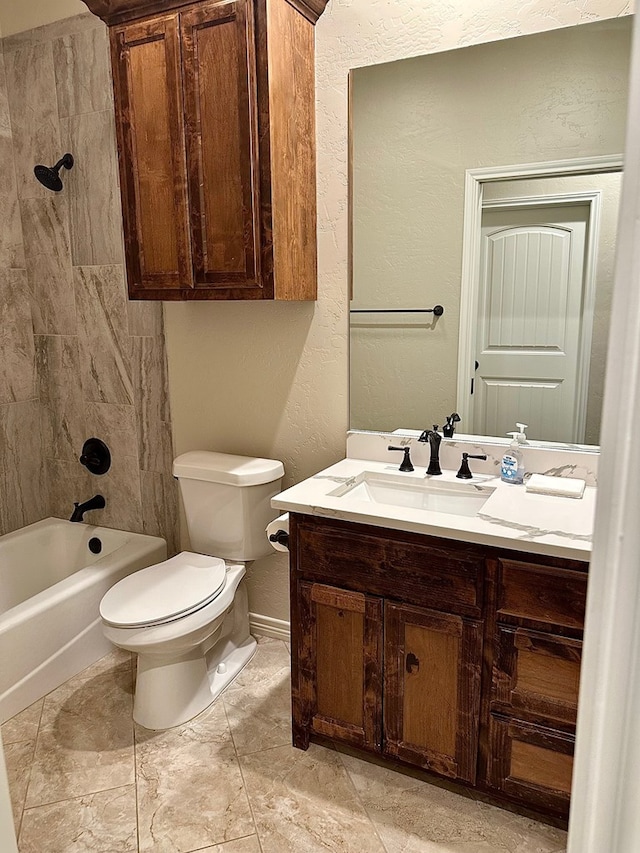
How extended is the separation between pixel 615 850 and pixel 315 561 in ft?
4.96

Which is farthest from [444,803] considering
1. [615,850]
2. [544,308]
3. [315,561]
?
[615,850]

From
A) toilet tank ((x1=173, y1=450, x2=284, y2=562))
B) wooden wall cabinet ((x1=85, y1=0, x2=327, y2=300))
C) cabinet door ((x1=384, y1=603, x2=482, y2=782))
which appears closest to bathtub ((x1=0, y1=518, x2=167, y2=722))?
toilet tank ((x1=173, y1=450, x2=284, y2=562))

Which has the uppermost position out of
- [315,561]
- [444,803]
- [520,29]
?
[520,29]

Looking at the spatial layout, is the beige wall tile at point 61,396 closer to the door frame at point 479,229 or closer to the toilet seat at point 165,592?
the toilet seat at point 165,592

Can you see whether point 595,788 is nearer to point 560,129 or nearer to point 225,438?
point 560,129

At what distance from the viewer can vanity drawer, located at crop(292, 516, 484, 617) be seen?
5.67ft

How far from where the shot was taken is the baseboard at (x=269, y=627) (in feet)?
9.03

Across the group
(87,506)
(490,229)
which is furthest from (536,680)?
(87,506)

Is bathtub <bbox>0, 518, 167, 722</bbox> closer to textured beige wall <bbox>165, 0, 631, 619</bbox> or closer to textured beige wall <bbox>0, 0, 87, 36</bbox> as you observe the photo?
textured beige wall <bbox>165, 0, 631, 619</bbox>

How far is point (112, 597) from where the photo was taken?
7.20 ft

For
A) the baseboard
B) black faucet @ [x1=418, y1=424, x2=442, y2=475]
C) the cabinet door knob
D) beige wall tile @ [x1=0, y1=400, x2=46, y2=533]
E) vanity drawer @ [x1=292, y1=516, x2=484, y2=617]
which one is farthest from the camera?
beige wall tile @ [x1=0, y1=400, x2=46, y2=533]

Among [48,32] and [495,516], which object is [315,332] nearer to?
[495,516]

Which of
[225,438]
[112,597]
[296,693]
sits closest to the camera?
[296,693]

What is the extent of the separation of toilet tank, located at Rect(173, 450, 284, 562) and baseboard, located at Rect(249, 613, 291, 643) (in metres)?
0.42
